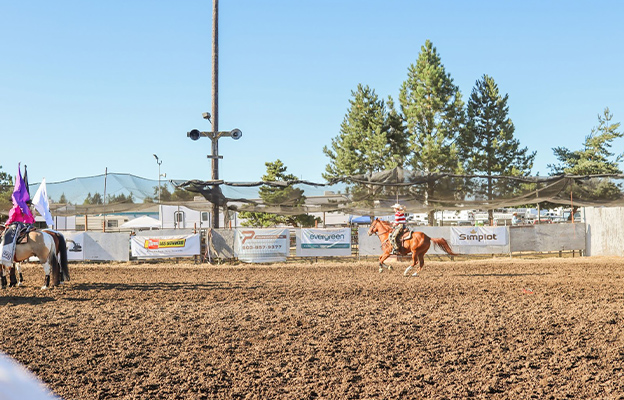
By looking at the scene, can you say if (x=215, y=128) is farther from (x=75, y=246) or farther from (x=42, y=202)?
(x=42, y=202)

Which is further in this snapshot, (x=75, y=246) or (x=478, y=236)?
(x=478, y=236)

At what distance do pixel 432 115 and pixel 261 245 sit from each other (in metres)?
21.0

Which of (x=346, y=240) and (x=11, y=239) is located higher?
(x=11, y=239)

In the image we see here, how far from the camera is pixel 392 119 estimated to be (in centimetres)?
3875

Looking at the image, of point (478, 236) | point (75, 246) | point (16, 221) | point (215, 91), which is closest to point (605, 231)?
point (478, 236)

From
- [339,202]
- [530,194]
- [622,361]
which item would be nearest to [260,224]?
[339,202]

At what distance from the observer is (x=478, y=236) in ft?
74.8

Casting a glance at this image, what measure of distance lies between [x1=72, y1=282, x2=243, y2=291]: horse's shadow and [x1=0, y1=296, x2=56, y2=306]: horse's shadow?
1633mm

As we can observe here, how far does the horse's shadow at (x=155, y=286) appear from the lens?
1336 centimetres

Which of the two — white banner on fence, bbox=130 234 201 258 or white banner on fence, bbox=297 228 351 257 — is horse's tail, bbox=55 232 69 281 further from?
white banner on fence, bbox=297 228 351 257

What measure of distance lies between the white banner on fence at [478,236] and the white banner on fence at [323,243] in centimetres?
493

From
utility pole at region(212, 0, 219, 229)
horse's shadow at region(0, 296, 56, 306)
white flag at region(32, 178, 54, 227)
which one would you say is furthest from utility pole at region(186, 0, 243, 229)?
horse's shadow at region(0, 296, 56, 306)

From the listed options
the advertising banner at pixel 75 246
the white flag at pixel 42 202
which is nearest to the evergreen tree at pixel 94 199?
the advertising banner at pixel 75 246

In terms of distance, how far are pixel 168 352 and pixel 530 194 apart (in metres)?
17.0
